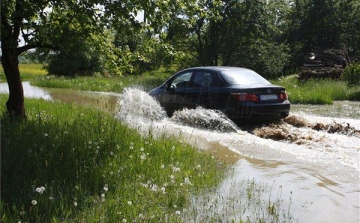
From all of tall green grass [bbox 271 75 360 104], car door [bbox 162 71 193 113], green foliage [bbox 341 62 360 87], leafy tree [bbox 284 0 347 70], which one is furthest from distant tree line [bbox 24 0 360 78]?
green foliage [bbox 341 62 360 87]

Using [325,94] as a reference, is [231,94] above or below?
above

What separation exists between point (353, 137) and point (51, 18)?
22.5 ft

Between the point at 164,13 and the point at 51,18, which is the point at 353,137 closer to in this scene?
the point at 164,13

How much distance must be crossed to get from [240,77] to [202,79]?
1.07 m

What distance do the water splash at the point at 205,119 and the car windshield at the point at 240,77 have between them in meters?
0.85

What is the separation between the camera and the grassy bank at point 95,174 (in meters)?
4.16

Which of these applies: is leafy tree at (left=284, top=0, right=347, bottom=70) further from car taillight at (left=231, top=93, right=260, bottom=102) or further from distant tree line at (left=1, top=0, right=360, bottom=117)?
car taillight at (left=231, top=93, right=260, bottom=102)

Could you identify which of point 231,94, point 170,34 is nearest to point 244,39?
point 170,34

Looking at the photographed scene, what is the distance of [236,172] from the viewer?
640cm

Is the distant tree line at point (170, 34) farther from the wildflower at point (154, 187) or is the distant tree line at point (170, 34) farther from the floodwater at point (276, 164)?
the wildflower at point (154, 187)

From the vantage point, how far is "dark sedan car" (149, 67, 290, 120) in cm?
963

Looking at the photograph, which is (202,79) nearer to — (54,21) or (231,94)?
(231,94)

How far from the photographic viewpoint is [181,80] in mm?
11711

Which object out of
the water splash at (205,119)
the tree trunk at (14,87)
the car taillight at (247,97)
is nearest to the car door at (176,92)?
the water splash at (205,119)
